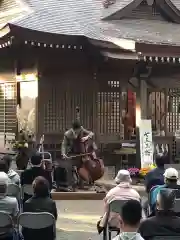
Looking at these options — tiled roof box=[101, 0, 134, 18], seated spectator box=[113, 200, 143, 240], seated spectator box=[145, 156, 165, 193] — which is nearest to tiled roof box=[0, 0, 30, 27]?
tiled roof box=[101, 0, 134, 18]

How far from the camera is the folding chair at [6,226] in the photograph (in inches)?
242

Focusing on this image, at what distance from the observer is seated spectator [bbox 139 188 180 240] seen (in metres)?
5.46

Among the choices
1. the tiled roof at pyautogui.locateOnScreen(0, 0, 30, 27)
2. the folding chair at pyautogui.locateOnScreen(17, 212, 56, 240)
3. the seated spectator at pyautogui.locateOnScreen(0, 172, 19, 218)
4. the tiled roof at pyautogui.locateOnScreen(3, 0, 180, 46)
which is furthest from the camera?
the tiled roof at pyautogui.locateOnScreen(0, 0, 30, 27)

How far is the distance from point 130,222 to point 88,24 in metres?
12.0

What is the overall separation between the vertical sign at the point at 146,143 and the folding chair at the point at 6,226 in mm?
8056

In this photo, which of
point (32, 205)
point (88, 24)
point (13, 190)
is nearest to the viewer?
point (32, 205)

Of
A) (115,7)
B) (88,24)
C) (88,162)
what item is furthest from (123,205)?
(115,7)

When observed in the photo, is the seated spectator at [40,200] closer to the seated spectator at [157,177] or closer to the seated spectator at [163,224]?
the seated spectator at [163,224]

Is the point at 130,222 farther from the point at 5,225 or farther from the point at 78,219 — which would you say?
the point at 78,219

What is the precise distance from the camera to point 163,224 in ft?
18.0

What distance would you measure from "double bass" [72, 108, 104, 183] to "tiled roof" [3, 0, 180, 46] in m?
3.17

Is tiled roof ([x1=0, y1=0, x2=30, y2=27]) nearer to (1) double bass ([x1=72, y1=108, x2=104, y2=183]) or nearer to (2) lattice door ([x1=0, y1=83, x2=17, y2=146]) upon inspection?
(2) lattice door ([x1=0, y1=83, x2=17, y2=146])

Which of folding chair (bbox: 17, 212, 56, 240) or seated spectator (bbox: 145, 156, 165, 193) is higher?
seated spectator (bbox: 145, 156, 165, 193)

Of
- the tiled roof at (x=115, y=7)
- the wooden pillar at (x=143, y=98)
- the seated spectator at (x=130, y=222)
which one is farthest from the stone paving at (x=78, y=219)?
the tiled roof at (x=115, y=7)
